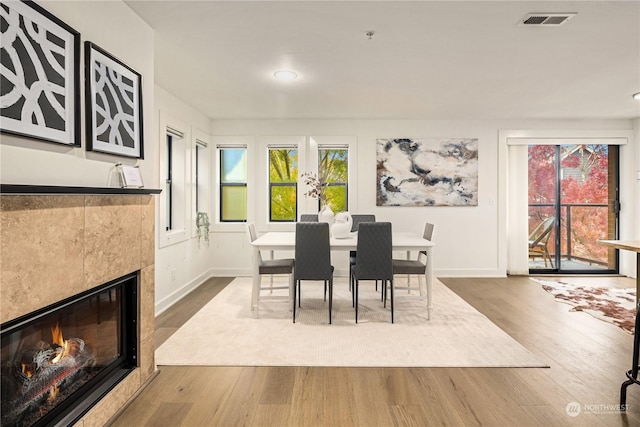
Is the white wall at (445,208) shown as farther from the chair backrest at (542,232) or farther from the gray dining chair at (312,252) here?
the gray dining chair at (312,252)

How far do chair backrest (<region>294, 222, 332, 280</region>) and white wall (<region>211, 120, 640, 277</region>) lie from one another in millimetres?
2180

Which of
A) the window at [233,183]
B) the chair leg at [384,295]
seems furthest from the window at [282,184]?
the chair leg at [384,295]

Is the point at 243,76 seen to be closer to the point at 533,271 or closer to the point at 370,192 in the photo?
the point at 370,192

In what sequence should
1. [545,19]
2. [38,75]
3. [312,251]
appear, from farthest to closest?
[312,251], [545,19], [38,75]

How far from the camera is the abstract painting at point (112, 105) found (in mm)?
1816

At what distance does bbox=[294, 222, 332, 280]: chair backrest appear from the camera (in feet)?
11.2

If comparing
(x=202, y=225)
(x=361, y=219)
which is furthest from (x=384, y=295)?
(x=202, y=225)

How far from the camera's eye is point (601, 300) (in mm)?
4316

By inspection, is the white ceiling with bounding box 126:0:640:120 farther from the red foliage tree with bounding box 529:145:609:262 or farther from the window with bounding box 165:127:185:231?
the red foliage tree with bounding box 529:145:609:262

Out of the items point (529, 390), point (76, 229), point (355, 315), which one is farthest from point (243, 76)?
point (529, 390)

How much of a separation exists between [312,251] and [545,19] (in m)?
2.54

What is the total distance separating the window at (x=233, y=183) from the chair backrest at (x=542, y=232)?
4713 millimetres

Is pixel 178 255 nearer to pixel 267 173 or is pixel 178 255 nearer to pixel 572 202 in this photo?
pixel 267 173

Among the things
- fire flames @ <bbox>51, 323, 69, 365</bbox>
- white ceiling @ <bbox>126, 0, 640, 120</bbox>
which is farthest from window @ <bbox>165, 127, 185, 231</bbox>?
fire flames @ <bbox>51, 323, 69, 365</bbox>
